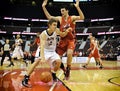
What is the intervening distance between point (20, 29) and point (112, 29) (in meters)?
14.7

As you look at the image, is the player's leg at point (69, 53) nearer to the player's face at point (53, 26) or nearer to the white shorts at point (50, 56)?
the white shorts at point (50, 56)

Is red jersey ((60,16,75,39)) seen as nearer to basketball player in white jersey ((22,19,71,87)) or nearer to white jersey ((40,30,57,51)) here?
basketball player in white jersey ((22,19,71,87))

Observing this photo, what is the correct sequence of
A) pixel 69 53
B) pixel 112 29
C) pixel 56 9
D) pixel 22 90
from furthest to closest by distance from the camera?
pixel 56 9 < pixel 112 29 < pixel 69 53 < pixel 22 90

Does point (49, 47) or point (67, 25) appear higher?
point (67, 25)

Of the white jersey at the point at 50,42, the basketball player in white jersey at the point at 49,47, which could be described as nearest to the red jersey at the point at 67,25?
the basketball player in white jersey at the point at 49,47

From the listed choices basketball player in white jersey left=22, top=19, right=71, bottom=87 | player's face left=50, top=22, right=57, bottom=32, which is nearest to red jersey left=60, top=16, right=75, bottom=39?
basketball player in white jersey left=22, top=19, right=71, bottom=87

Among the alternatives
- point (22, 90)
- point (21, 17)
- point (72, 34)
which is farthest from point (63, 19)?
point (21, 17)

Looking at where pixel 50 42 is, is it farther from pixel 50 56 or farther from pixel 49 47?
pixel 50 56

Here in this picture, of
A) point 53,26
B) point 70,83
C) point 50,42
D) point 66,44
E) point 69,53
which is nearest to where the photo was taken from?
point 53,26

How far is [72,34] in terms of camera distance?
325 inches

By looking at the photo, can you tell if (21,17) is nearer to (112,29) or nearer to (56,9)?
(56,9)

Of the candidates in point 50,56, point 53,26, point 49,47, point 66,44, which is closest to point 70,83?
point 50,56

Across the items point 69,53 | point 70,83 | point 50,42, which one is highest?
point 50,42

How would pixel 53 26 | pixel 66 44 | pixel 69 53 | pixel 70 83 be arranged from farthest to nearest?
pixel 66 44, pixel 69 53, pixel 70 83, pixel 53 26
